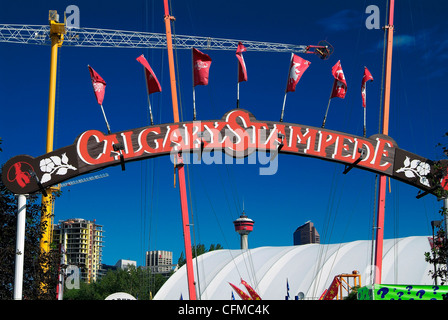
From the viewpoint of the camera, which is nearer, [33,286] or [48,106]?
[33,286]

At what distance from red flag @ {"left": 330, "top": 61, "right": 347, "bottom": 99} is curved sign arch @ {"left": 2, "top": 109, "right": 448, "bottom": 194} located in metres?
2.03

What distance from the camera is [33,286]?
903 inches

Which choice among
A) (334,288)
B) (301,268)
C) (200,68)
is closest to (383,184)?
(200,68)

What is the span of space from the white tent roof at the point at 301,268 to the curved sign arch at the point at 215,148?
30038 millimetres

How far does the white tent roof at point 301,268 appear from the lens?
2168 inches

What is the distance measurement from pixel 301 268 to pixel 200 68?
45.0 m

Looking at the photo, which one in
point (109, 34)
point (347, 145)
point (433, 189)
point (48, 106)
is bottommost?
point (433, 189)

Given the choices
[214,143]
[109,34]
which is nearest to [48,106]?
[214,143]

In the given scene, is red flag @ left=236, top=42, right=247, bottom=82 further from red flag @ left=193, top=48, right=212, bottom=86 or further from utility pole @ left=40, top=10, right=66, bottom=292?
utility pole @ left=40, top=10, right=66, bottom=292

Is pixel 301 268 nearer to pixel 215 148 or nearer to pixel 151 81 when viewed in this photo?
pixel 151 81

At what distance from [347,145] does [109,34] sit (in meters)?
71.2
